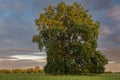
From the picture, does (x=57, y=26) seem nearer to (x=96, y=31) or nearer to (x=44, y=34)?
(x=44, y=34)

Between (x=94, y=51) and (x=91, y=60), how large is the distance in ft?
4.95

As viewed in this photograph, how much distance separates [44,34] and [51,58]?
3930 mm

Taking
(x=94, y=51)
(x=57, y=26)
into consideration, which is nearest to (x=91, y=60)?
(x=94, y=51)

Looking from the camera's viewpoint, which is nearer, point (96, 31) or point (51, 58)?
point (51, 58)

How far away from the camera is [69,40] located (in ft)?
165

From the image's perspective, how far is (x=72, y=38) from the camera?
166 feet

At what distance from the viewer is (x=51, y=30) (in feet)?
160

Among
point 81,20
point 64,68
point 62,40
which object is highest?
point 81,20

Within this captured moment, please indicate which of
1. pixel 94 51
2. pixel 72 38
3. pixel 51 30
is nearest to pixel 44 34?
pixel 51 30

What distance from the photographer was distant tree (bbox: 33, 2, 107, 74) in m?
48.2

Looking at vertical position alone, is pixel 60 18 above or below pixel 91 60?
above

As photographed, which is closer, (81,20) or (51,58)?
(51,58)

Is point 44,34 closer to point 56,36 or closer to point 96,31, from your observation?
point 56,36

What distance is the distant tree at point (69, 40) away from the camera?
48250 millimetres
